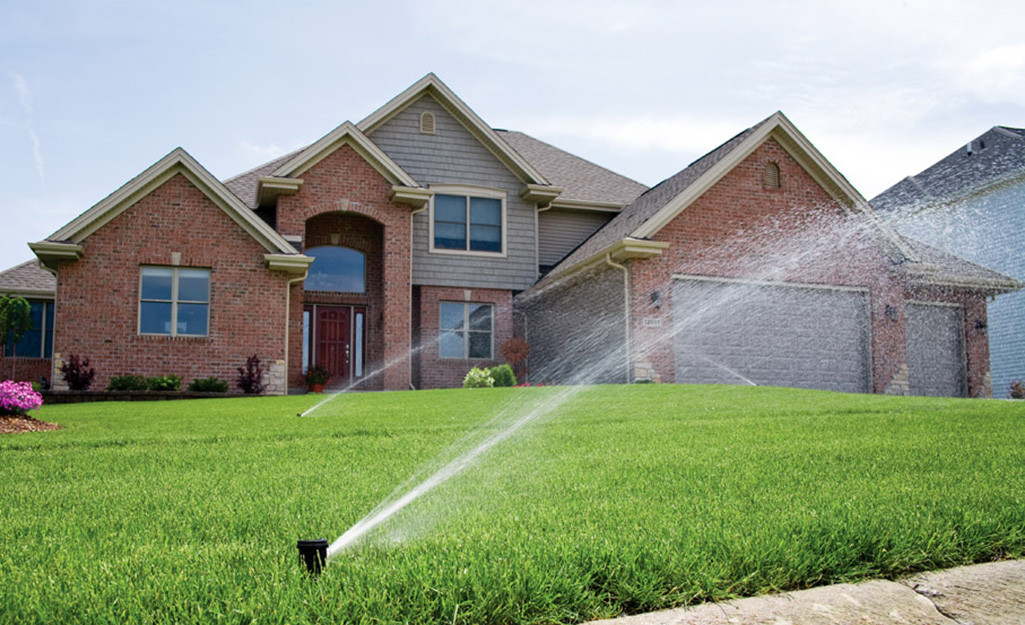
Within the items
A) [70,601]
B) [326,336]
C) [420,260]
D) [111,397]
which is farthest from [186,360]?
[70,601]

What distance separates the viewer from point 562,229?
22391 mm

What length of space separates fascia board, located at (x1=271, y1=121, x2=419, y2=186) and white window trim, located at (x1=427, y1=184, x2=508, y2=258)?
4.81 feet

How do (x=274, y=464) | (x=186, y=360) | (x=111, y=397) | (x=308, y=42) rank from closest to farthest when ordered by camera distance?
(x=274, y=464) → (x=308, y=42) → (x=111, y=397) → (x=186, y=360)

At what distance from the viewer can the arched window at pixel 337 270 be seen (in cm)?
1995

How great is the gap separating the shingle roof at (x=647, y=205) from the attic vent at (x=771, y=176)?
94cm

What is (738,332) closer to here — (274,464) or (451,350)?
(451,350)

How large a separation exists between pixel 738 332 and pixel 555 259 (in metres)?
6.35

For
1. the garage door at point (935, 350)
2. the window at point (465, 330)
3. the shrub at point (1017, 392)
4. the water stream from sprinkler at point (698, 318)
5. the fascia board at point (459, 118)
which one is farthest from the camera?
the fascia board at point (459, 118)

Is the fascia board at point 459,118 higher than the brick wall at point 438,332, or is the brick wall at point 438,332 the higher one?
the fascia board at point 459,118

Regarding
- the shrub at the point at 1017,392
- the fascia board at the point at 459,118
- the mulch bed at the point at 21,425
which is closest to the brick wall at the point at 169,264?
the fascia board at the point at 459,118

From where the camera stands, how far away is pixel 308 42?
9117 mm

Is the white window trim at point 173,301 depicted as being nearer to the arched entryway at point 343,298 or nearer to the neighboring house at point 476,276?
the neighboring house at point 476,276

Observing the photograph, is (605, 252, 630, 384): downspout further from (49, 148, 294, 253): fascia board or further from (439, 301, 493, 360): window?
(49, 148, 294, 253): fascia board

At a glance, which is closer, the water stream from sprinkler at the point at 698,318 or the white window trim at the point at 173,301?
the water stream from sprinkler at the point at 698,318
